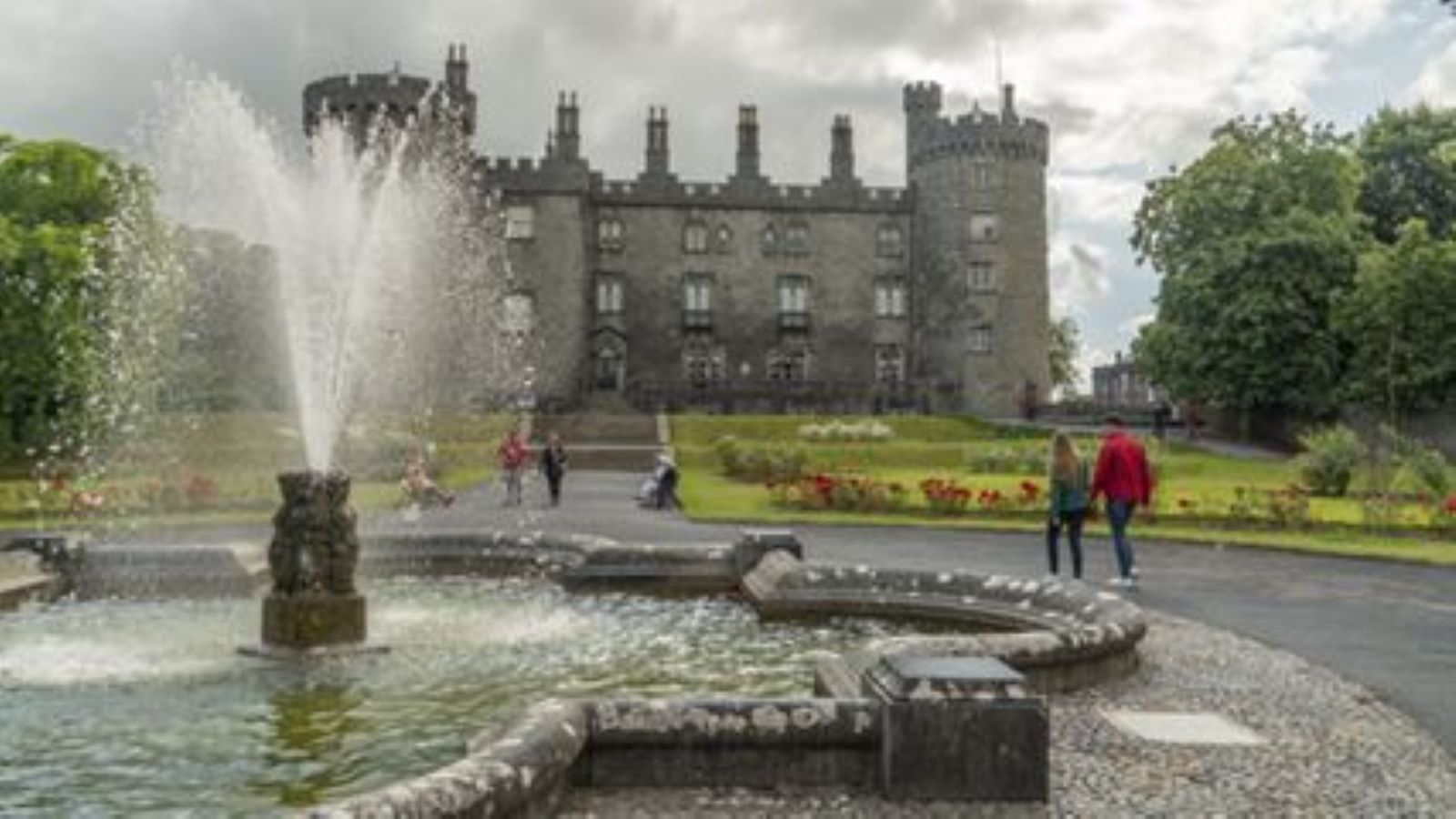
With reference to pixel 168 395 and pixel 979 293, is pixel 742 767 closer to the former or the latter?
pixel 168 395

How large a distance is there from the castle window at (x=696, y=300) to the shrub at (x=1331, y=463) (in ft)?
133

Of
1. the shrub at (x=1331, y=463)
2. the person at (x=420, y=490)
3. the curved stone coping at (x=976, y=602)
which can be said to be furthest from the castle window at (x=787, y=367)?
the curved stone coping at (x=976, y=602)

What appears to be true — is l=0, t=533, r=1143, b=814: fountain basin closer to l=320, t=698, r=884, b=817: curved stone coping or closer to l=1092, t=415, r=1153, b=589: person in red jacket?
l=320, t=698, r=884, b=817: curved stone coping

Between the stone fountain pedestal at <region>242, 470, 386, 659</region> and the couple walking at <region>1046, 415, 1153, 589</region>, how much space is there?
326 inches

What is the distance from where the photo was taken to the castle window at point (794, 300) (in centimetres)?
7312

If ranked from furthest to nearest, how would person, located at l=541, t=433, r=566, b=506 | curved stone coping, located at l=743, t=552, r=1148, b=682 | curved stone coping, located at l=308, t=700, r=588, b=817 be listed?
person, located at l=541, t=433, r=566, b=506 < curved stone coping, located at l=743, t=552, r=1148, b=682 < curved stone coping, located at l=308, t=700, r=588, b=817

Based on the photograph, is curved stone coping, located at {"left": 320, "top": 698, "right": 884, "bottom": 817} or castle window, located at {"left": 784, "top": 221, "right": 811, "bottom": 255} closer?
curved stone coping, located at {"left": 320, "top": 698, "right": 884, "bottom": 817}

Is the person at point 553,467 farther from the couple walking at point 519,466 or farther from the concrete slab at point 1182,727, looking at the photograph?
the concrete slab at point 1182,727

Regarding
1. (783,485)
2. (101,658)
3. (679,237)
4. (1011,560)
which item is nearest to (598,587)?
(101,658)

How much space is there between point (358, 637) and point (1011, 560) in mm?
11228

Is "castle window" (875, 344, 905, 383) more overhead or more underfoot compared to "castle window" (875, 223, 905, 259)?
more underfoot

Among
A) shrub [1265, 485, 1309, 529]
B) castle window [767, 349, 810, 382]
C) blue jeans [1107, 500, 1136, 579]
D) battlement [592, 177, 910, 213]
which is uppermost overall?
battlement [592, 177, 910, 213]

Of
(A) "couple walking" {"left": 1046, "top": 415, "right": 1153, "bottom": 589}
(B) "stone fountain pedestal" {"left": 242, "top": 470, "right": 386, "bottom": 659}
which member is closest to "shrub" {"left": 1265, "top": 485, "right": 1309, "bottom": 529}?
(A) "couple walking" {"left": 1046, "top": 415, "right": 1153, "bottom": 589}

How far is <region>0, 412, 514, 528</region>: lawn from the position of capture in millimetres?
28391
